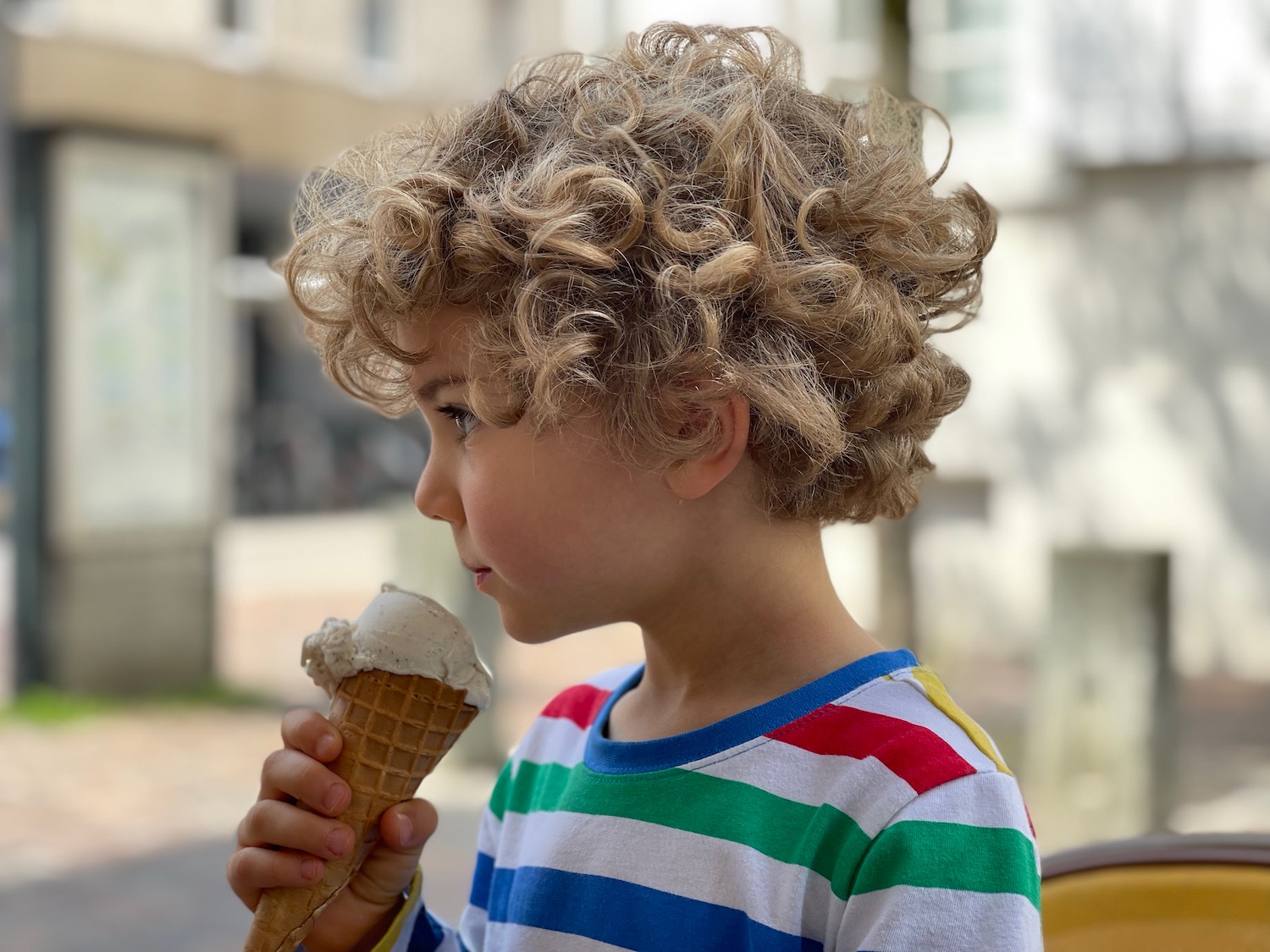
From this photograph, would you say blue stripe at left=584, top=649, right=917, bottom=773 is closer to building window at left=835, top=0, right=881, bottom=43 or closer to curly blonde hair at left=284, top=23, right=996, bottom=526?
curly blonde hair at left=284, top=23, right=996, bottom=526

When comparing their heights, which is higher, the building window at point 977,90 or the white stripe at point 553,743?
the building window at point 977,90

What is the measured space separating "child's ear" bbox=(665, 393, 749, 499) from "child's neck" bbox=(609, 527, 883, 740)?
0.29 ft

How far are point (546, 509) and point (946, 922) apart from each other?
56 cm

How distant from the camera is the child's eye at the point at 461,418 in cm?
151

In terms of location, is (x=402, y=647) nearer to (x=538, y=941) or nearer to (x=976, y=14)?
(x=538, y=941)

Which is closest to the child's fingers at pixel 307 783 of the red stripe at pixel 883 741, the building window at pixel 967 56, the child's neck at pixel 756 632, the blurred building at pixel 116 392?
the child's neck at pixel 756 632

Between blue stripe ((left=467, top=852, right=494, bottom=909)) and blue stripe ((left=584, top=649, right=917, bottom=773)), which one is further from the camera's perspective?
blue stripe ((left=467, top=852, right=494, bottom=909))

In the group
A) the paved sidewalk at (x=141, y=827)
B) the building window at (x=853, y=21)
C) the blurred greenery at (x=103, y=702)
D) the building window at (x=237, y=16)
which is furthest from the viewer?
the building window at (x=237, y=16)

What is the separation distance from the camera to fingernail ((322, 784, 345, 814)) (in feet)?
5.08

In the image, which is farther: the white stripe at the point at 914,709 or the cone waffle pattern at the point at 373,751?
the cone waffle pattern at the point at 373,751

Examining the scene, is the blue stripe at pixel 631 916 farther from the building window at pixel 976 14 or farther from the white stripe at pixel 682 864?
the building window at pixel 976 14

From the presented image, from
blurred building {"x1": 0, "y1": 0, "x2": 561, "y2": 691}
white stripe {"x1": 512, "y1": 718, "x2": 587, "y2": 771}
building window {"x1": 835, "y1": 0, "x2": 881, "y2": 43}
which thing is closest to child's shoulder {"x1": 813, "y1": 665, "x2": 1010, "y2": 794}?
white stripe {"x1": 512, "y1": 718, "x2": 587, "y2": 771}

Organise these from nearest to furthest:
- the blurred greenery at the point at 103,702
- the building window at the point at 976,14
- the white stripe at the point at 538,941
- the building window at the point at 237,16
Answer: the white stripe at the point at 538,941, the blurred greenery at the point at 103,702, the building window at the point at 976,14, the building window at the point at 237,16

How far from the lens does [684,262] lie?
141 centimetres
